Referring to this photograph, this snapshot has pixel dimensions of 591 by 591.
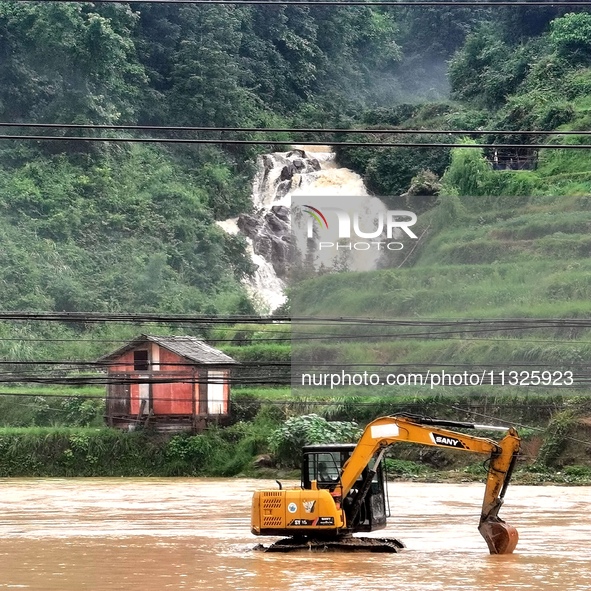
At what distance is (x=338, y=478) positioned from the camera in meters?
20.2

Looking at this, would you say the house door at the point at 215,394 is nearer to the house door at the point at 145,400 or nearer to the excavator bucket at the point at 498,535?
the house door at the point at 145,400

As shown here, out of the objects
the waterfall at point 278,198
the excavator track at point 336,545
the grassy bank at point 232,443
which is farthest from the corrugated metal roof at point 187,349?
the excavator track at point 336,545

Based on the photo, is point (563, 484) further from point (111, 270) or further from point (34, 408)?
point (111, 270)

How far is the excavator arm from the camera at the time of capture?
19.2 metres

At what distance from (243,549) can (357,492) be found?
3629mm

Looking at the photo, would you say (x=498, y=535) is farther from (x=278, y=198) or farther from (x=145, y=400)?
(x=278, y=198)

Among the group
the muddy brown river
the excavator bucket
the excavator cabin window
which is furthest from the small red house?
the excavator bucket

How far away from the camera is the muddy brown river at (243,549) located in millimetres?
18422

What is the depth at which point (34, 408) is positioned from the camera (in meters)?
55.1

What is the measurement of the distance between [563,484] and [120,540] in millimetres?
22562

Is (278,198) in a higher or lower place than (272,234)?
higher

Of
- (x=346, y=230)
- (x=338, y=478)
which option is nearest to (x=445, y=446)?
(x=338, y=478)

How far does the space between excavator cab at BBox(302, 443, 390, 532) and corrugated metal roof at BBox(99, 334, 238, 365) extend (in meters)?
31.6

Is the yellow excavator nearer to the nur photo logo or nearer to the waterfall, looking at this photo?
the nur photo logo
